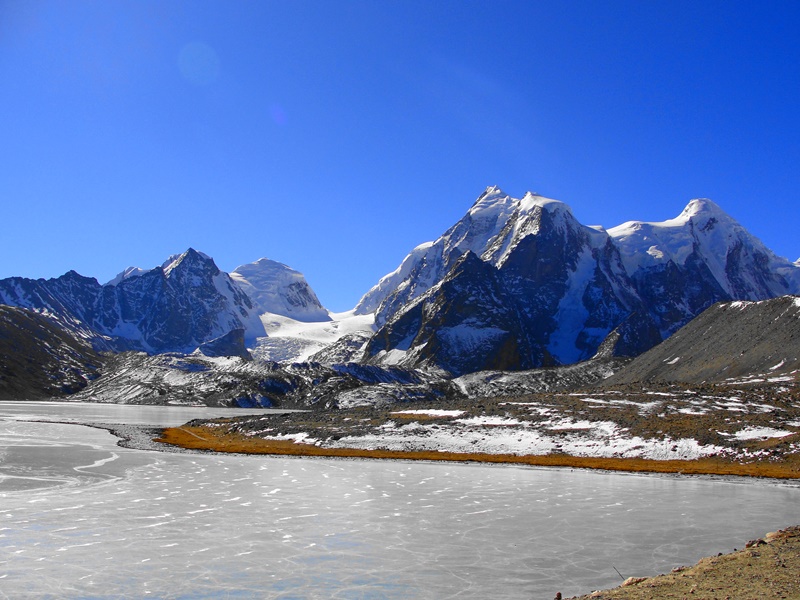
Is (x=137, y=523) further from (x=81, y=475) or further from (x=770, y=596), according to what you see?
(x=770, y=596)

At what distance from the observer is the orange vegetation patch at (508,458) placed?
156 ft

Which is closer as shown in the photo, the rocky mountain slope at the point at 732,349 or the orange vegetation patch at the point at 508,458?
the orange vegetation patch at the point at 508,458

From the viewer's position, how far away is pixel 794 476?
1748 inches

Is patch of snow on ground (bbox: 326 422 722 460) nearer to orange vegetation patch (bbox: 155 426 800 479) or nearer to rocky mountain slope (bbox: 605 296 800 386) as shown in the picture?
orange vegetation patch (bbox: 155 426 800 479)

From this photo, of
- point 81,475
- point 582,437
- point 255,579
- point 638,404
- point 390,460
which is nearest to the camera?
point 255,579

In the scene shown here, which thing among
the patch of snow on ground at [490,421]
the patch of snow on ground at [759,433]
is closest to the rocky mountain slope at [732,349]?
the patch of snow on ground at [759,433]

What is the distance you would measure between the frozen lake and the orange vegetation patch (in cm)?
495

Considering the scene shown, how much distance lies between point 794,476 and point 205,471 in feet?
129

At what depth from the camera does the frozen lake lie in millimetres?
17516

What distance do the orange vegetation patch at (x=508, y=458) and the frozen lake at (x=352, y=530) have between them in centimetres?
495

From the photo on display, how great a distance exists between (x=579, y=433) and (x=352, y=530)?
42.9m

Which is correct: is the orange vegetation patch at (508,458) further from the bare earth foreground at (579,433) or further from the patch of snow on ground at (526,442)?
the patch of snow on ground at (526,442)

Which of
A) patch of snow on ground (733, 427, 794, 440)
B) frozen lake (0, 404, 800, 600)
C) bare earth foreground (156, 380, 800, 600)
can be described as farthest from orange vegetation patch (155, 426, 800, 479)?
patch of snow on ground (733, 427, 794, 440)

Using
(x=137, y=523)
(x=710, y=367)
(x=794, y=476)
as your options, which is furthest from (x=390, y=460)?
(x=710, y=367)
